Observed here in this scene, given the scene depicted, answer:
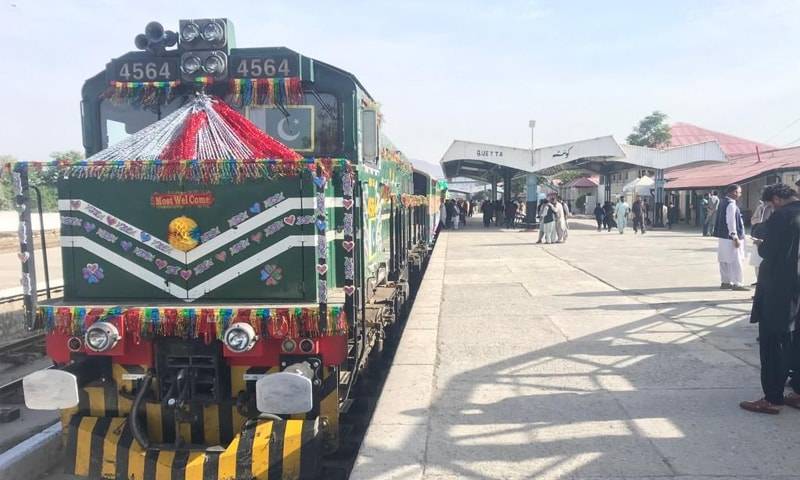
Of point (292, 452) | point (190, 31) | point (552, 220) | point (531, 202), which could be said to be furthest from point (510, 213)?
point (292, 452)

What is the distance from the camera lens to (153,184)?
4035 millimetres

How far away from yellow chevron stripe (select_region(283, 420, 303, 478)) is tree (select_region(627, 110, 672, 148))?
53.9 meters

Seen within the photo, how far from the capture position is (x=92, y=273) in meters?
4.21

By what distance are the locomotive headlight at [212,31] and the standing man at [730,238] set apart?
26.2ft

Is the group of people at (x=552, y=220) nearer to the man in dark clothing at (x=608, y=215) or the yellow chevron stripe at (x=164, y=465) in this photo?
the man in dark clothing at (x=608, y=215)

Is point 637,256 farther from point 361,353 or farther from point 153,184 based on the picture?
point 153,184

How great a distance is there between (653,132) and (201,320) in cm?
5552

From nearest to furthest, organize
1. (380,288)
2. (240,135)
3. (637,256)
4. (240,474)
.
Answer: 1. (240,474)
2. (240,135)
3. (380,288)
4. (637,256)

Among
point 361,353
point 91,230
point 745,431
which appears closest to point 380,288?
point 361,353

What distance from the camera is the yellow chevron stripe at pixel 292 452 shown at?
3.77 metres

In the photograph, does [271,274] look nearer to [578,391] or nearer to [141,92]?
[141,92]

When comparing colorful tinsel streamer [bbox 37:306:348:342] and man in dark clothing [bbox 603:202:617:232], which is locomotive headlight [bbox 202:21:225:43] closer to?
colorful tinsel streamer [bbox 37:306:348:342]

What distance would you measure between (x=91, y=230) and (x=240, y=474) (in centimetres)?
191

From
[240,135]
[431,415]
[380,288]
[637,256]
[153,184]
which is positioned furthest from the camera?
[637,256]
